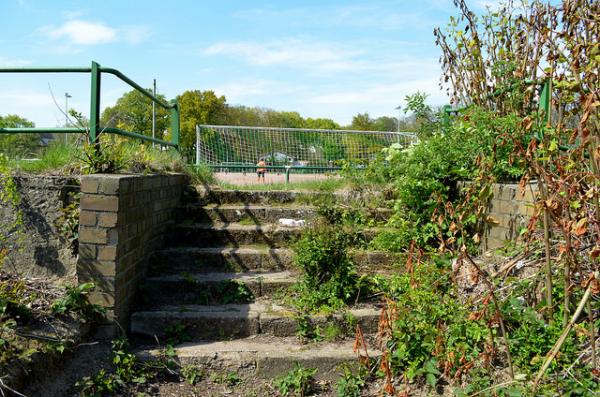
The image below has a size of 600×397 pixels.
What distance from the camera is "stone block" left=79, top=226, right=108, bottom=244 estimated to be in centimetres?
390

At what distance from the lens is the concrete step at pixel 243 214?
5.78m

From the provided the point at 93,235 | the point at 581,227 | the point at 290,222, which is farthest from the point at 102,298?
the point at 581,227

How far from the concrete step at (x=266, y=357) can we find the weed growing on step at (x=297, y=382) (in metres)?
0.06

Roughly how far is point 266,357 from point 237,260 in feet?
4.87

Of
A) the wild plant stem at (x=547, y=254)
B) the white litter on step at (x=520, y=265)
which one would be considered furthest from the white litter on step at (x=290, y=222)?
the wild plant stem at (x=547, y=254)

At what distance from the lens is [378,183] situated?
623 cm

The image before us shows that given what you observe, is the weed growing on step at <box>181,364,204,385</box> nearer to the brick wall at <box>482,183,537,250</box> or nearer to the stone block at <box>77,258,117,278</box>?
the stone block at <box>77,258,117,278</box>

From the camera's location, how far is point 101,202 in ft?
12.8

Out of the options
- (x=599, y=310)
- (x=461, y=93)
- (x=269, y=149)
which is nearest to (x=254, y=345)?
(x=599, y=310)

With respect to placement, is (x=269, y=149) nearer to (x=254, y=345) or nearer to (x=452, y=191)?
(x=452, y=191)

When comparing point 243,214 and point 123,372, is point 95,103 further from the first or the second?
point 123,372

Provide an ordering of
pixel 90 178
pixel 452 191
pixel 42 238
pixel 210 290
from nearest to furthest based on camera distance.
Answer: pixel 90 178 → pixel 42 238 → pixel 210 290 → pixel 452 191

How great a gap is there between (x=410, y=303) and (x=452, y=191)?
1718 millimetres

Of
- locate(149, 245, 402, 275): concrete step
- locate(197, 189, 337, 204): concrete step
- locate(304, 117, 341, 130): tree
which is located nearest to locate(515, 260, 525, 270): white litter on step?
locate(149, 245, 402, 275): concrete step
